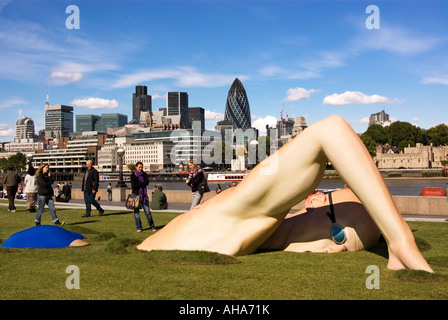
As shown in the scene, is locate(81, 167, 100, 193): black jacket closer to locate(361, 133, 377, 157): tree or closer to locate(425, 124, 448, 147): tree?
locate(361, 133, 377, 157): tree

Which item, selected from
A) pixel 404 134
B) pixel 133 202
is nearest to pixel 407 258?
pixel 133 202

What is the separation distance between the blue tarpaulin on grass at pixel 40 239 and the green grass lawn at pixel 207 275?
1.01ft

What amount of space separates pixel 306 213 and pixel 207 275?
2.94 m

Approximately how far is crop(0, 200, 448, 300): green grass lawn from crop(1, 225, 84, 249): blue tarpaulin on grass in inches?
12.1

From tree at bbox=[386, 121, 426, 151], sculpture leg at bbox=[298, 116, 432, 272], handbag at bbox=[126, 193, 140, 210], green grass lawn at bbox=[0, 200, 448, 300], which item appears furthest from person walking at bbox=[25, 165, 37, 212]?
tree at bbox=[386, 121, 426, 151]

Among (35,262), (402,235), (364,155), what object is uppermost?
(364,155)

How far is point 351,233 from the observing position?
8.03 metres

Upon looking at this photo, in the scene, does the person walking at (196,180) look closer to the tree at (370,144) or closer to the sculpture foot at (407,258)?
the sculpture foot at (407,258)

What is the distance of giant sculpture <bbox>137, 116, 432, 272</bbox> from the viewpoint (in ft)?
20.7

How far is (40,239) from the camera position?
29.6 feet

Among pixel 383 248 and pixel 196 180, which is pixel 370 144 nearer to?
pixel 196 180

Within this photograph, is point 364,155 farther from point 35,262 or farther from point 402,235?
point 35,262
